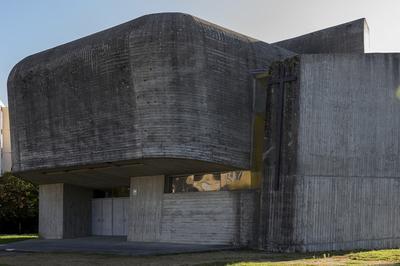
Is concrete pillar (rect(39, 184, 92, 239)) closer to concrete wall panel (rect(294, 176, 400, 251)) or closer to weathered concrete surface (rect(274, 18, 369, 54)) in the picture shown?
weathered concrete surface (rect(274, 18, 369, 54))

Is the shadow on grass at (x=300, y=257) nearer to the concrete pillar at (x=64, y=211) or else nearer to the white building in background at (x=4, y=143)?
the concrete pillar at (x=64, y=211)

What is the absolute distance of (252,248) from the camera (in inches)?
865

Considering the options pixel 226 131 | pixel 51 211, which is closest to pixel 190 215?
pixel 226 131

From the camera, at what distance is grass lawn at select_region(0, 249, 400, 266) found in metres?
16.2

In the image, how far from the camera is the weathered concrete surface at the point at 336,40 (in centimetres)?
2850

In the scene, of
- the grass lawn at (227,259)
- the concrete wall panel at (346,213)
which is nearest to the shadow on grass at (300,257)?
the grass lawn at (227,259)

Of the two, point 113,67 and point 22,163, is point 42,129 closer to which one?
point 22,163

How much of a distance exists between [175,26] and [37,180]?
1356 centimetres

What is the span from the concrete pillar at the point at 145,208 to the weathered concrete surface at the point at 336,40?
1042cm

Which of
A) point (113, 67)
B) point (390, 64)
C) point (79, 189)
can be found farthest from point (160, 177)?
point (390, 64)

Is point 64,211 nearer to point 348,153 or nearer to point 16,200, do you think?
point 16,200

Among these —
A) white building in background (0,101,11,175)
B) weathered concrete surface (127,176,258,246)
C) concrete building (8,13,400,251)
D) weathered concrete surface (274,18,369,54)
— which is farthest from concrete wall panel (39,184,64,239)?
white building in background (0,101,11,175)

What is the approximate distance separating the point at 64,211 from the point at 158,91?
12591 mm

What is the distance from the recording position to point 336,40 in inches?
1158
